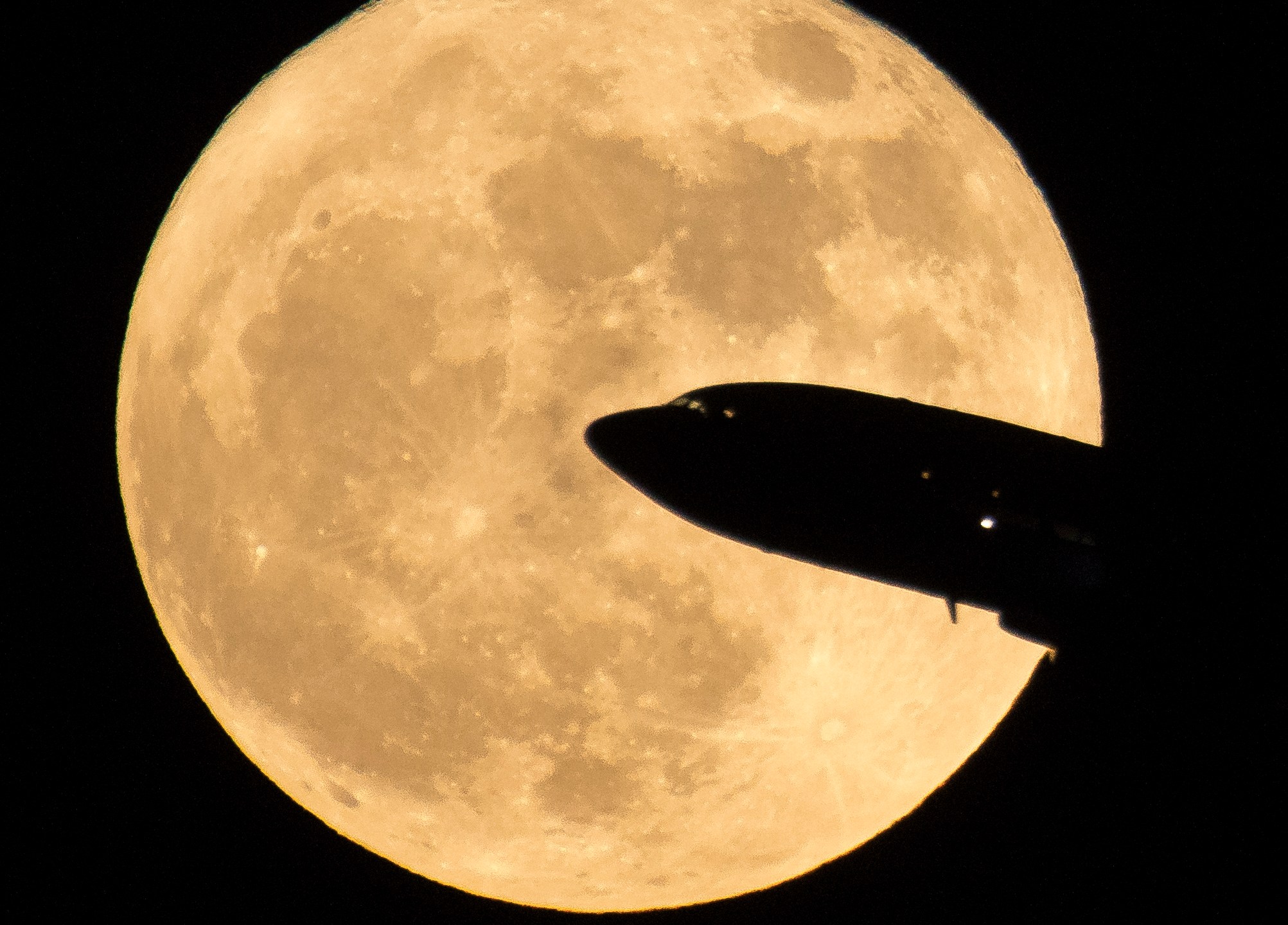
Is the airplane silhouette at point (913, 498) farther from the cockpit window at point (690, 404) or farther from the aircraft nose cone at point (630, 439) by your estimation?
the aircraft nose cone at point (630, 439)

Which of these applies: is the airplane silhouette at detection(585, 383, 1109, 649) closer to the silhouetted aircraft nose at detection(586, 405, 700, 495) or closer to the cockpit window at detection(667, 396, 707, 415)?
the cockpit window at detection(667, 396, 707, 415)

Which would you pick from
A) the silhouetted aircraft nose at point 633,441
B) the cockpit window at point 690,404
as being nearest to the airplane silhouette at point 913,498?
the cockpit window at point 690,404

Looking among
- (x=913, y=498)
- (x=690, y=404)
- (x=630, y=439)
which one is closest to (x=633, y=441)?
(x=630, y=439)

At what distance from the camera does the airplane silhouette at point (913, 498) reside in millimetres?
9609

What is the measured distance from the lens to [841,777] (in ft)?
34.3

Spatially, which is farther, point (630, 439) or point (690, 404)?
point (690, 404)

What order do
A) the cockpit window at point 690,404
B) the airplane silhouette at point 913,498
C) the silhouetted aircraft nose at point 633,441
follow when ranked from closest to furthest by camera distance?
the silhouetted aircraft nose at point 633,441 < the cockpit window at point 690,404 < the airplane silhouette at point 913,498

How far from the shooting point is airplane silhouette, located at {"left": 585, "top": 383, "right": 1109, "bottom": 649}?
961 cm

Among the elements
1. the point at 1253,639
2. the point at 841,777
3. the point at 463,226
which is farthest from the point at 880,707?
the point at 463,226

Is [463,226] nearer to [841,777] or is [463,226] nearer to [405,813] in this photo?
[405,813]

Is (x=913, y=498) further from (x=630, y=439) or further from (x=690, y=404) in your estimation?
(x=630, y=439)

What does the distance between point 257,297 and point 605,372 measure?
3987 millimetres

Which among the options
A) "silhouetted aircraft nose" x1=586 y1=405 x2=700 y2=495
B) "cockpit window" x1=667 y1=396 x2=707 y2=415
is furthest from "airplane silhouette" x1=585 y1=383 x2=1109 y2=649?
"silhouetted aircraft nose" x1=586 y1=405 x2=700 y2=495

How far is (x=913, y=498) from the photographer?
10.1m
